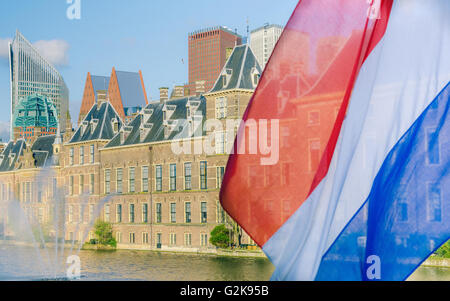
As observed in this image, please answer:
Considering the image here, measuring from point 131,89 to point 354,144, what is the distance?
150605 mm

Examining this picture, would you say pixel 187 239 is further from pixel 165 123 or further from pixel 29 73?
pixel 29 73

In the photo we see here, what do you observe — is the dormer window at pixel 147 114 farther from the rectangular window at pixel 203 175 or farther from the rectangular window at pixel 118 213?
the rectangular window at pixel 203 175

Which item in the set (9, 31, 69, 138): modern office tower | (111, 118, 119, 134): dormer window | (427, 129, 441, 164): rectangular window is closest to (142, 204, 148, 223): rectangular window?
(111, 118, 119, 134): dormer window

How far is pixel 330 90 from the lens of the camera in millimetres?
7129

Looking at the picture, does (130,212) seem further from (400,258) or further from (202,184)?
(400,258)

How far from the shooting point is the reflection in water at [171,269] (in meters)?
31.3

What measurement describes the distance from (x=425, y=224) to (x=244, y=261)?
34.9 meters

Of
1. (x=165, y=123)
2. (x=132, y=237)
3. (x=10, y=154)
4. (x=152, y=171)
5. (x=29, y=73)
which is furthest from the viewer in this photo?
(x=29, y=73)

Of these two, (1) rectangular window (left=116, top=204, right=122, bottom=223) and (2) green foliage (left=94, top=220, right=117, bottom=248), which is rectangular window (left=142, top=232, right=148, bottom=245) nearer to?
(2) green foliage (left=94, top=220, right=117, bottom=248)

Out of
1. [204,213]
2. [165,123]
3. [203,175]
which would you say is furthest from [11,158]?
[204,213]

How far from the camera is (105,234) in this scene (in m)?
59.9

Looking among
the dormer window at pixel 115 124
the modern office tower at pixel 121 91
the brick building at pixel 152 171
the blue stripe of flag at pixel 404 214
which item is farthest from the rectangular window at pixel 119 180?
the modern office tower at pixel 121 91

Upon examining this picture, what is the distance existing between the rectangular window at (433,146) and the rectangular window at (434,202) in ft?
0.89

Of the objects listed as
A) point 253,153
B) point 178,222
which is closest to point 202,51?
point 178,222
